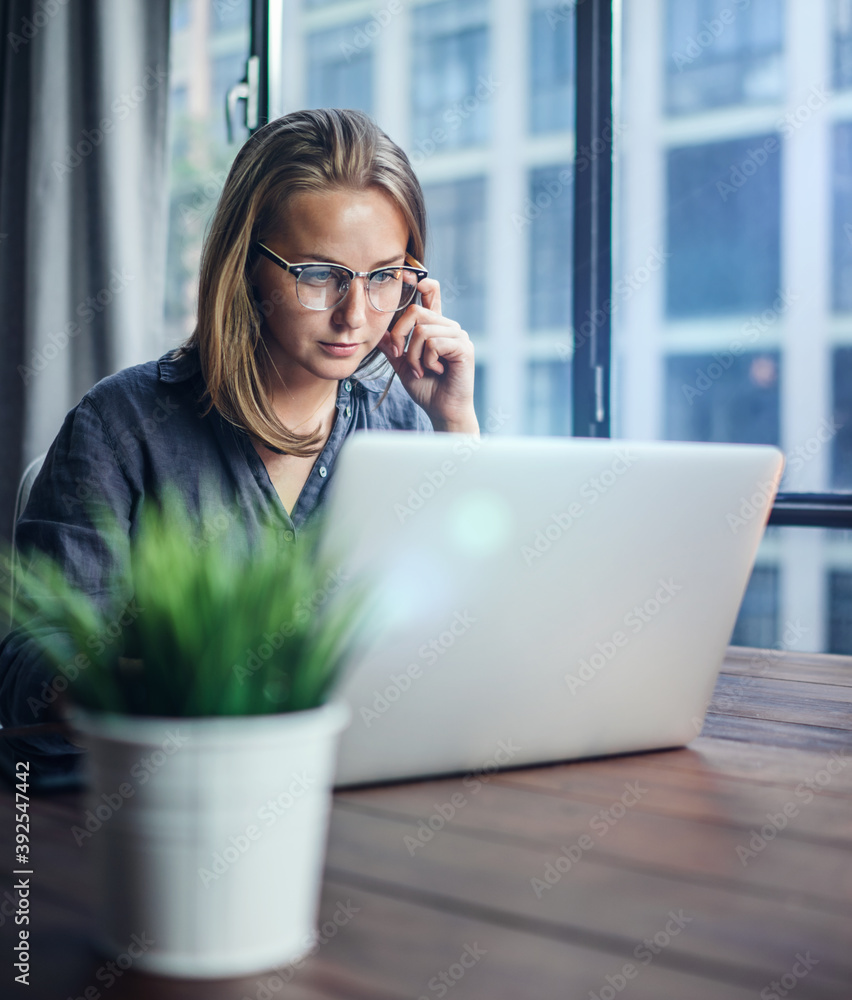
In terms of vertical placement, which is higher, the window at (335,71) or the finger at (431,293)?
the window at (335,71)

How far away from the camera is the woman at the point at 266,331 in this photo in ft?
4.40

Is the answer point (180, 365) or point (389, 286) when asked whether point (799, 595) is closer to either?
point (389, 286)

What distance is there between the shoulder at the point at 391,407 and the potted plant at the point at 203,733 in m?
1.21

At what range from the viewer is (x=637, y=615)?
74 cm

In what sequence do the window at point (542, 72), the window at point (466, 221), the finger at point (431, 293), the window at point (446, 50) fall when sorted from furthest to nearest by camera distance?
the window at point (466, 221), the window at point (446, 50), the window at point (542, 72), the finger at point (431, 293)

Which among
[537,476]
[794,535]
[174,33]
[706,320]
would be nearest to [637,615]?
[537,476]

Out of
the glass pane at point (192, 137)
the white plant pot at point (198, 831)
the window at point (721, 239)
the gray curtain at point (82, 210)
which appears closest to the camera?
the white plant pot at point (198, 831)

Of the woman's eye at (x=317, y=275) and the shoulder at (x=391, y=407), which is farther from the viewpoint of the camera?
the shoulder at (x=391, y=407)

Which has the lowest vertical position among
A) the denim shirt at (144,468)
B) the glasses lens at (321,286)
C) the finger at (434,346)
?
the denim shirt at (144,468)

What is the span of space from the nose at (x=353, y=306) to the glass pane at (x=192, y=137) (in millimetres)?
1101

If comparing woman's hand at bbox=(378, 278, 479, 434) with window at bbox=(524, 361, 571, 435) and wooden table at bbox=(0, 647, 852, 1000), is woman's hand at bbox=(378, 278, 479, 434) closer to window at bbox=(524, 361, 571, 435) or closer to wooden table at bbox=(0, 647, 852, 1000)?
wooden table at bbox=(0, 647, 852, 1000)

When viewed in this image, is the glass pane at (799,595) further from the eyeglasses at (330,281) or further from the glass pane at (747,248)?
the eyeglasses at (330,281)

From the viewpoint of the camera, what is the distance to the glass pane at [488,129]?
705cm

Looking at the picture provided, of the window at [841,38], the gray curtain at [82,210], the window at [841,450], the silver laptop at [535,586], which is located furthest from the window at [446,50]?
the silver laptop at [535,586]
